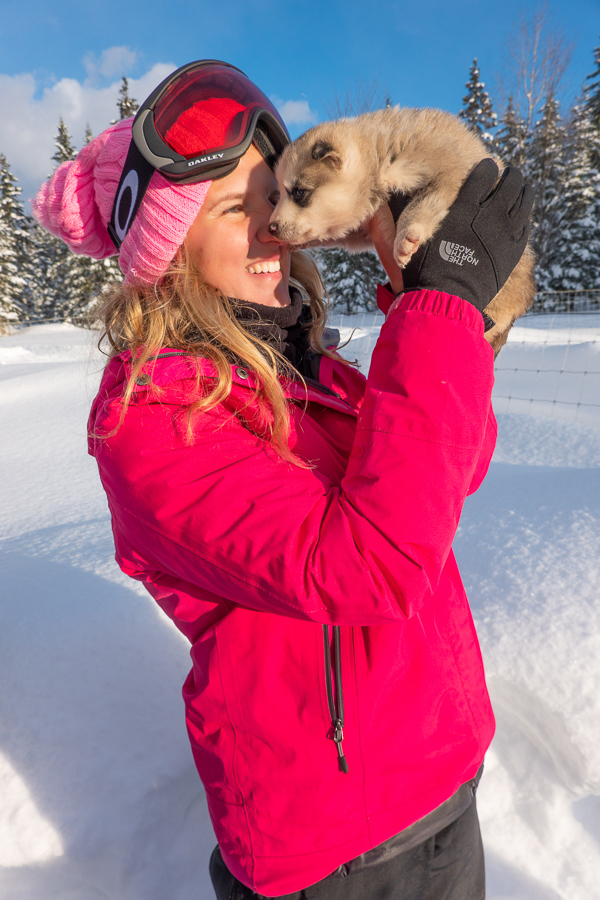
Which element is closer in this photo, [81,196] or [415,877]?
[415,877]

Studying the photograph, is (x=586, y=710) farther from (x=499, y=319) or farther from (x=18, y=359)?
(x=18, y=359)

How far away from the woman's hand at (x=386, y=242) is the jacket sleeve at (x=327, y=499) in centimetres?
49

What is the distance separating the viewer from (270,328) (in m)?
1.37

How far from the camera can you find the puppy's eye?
2025mm

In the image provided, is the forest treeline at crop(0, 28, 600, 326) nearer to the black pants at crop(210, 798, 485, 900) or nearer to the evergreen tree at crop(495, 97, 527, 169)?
Answer: the evergreen tree at crop(495, 97, 527, 169)

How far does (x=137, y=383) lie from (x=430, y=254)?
0.78 metres

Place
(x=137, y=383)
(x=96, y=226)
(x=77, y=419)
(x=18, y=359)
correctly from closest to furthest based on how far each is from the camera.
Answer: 1. (x=137, y=383)
2. (x=96, y=226)
3. (x=77, y=419)
4. (x=18, y=359)

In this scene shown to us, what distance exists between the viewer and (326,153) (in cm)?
214

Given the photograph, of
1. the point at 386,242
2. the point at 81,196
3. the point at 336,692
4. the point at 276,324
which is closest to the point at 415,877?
the point at 336,692

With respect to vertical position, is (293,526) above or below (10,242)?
below

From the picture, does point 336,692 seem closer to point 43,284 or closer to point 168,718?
point 168,718

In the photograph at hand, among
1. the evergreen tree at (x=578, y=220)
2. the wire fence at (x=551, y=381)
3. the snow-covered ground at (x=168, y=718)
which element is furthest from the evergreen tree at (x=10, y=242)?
the evergreen tree at (x=578, y=220)

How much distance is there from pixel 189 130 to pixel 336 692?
4.54 ft

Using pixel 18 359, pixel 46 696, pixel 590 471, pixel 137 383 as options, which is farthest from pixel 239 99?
pixel 18 359
